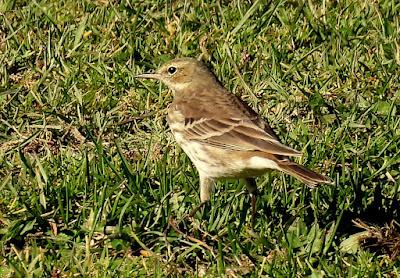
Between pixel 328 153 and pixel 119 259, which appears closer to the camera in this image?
pixel 119 259

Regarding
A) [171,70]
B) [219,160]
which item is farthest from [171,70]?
[219,160]

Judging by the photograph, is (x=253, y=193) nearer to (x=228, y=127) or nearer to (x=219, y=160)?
(x=219, y=160)

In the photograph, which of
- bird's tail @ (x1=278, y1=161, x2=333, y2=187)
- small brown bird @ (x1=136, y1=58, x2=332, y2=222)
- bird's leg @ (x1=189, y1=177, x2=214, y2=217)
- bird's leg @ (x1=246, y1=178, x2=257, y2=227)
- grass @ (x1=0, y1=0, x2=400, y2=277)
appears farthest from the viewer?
bird's leg @ (x1=189, y1=177, x2=214, y2=217)

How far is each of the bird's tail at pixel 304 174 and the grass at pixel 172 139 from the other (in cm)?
45

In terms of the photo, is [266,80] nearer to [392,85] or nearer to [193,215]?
[392,85]

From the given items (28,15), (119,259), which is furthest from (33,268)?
(28,15)

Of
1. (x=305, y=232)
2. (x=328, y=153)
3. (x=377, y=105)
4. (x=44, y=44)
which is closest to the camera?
(x=305, y=232)

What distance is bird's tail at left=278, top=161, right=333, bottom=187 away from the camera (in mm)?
6117

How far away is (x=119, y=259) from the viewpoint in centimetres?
648

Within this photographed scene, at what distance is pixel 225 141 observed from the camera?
6812mm

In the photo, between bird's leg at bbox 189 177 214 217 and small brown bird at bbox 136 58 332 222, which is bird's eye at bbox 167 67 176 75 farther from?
bird's leg at bbox 189 177 214 217

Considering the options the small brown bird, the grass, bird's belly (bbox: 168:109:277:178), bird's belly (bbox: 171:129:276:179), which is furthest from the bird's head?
bird's belly (bbox: 171:129:276:179)

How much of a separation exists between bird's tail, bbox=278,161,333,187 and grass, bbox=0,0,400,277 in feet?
1.48

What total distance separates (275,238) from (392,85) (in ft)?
8.30
